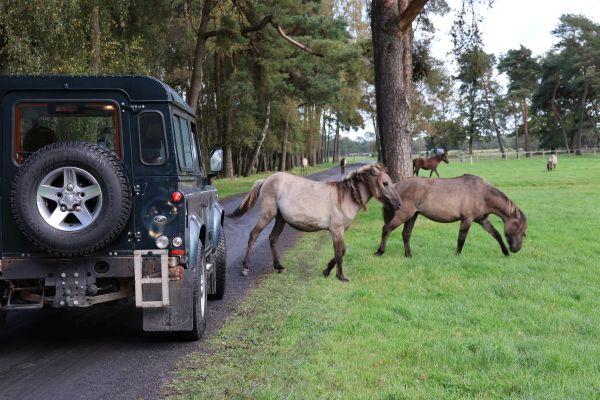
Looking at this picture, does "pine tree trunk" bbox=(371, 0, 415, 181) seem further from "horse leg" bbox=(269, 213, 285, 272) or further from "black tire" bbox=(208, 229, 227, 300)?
"black tire" bbox=(208, 229, 227, 300)

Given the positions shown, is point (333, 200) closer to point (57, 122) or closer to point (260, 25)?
point (57, 122)

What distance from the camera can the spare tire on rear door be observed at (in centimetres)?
498

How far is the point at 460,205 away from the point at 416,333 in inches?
205

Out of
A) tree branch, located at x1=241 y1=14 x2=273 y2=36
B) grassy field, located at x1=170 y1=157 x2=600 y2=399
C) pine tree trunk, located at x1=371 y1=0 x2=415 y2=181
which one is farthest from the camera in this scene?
tree branch, located at x1=241 y1=14 x2=273 y2=36

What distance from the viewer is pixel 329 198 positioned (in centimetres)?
923

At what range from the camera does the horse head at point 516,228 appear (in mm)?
10656

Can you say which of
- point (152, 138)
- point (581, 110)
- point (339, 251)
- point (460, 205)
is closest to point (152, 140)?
point (152, 138)

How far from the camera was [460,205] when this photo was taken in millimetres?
10711

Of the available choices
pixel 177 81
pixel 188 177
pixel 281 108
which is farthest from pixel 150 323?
pixel 281 108

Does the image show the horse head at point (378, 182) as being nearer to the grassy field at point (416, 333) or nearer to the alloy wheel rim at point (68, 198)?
the grassy field at point (416, 333)

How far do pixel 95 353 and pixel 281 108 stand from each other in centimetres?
3782

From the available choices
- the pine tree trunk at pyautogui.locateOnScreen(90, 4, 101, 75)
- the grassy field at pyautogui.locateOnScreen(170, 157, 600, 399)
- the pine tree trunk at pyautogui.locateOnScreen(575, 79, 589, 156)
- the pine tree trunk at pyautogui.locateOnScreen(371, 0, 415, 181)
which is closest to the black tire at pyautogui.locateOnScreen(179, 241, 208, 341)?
the grassy field at pyautogui.locateOnScreen(170, 157, 600, 399)

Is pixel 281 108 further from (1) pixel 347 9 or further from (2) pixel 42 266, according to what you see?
(2) pixel 42 266

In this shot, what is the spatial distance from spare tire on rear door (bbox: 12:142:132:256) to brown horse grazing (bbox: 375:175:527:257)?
20.9 feet
